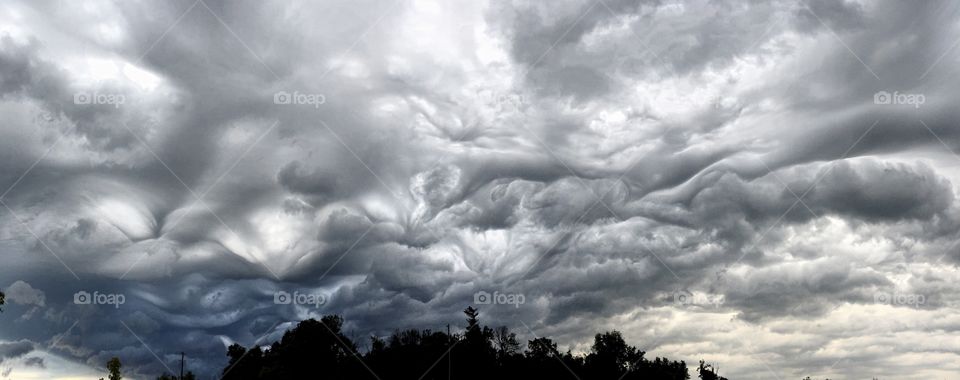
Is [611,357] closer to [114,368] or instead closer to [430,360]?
[430,360]

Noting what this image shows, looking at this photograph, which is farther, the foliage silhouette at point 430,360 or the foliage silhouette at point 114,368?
the foliage silhouette at point 430,360

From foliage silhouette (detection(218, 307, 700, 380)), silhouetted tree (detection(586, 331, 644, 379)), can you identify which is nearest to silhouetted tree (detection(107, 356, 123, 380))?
foliage silhouette (detection(218, 307, 700, 380))

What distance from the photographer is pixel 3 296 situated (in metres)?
34.3

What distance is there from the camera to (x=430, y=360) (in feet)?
429

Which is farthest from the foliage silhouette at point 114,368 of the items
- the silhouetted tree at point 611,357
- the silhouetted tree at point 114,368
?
the silhouetted tree at point 611,357

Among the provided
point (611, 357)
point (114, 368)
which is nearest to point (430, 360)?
point (611, 357)

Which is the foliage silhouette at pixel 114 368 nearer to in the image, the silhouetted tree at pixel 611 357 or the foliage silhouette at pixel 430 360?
the foliage silhouette at pixel 430 360

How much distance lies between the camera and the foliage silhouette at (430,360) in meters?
130

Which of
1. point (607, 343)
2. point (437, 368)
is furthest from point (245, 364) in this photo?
point (607, 343)

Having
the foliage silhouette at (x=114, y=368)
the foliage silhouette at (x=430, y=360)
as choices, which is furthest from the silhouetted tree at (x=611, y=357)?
the foliage silhouette at (x=114, y=368)

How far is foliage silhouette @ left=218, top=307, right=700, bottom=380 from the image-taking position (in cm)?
12962

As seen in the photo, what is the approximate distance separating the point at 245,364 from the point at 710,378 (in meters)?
97.9

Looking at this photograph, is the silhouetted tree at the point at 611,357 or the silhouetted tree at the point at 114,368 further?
the silhouetted tree at the point at 611,357

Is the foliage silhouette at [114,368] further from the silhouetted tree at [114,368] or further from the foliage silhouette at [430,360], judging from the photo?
the foliage silhouette at [430,360]
